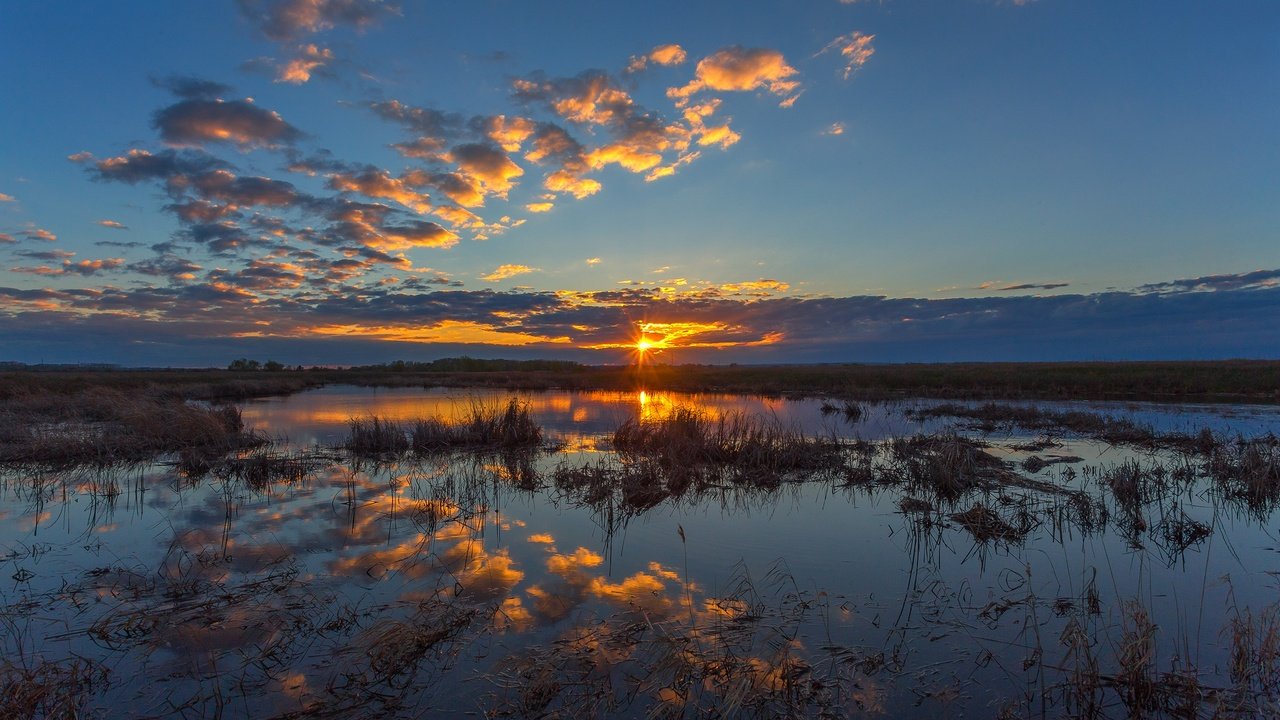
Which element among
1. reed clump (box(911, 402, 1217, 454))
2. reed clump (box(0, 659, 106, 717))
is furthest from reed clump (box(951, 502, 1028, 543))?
reed clump (box(911, 402, 1217, 454))

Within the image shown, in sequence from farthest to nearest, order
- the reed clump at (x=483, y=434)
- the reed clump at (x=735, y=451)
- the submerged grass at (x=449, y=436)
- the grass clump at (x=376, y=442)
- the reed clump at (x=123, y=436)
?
the reed clump at (x=483, y=434)
the submerged grass at (x=449, y=436)
the grass clump at (x=376, y=442)
the reed clump at (x=123, y=436)
the reed clump at (x=735, y=451)

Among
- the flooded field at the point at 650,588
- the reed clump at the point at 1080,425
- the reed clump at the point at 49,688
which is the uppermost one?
the reed clump at the point at 49,688

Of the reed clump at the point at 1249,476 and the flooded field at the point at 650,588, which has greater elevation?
the flooded field at the point at 650,588

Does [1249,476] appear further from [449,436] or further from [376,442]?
[376,442]

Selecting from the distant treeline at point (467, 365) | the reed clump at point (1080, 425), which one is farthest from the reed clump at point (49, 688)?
the distant treeline at point (467, 365)

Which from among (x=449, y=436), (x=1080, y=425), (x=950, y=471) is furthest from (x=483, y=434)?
(x=1080, y=425)

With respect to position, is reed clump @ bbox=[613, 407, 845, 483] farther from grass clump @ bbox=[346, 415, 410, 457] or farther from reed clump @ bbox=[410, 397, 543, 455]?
grass clump @ bbox=[346, 415, 410, 457]

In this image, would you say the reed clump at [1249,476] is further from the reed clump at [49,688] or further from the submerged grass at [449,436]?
the reed clump at [49,688]

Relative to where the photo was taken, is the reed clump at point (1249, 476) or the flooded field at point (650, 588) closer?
the flooded field at point (650, 588)

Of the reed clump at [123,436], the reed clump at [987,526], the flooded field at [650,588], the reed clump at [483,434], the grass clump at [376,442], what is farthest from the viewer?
the reed clump at [483,434]

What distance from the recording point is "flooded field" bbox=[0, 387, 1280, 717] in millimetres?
4711

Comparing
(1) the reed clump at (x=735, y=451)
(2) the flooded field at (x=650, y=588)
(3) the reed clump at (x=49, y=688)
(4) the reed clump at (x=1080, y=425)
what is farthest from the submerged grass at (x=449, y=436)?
(4) the reed clump at (x=1080, y=425)

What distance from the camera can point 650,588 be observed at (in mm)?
7004

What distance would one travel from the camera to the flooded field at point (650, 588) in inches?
185
